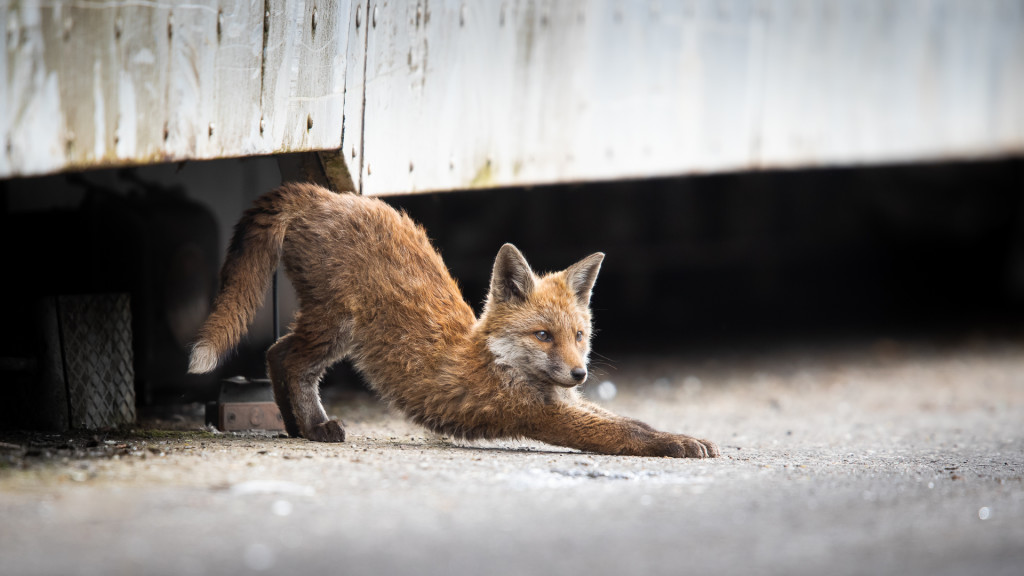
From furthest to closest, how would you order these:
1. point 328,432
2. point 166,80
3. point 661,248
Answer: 1. point 661,248
2. point 328,432
3. point 166,80

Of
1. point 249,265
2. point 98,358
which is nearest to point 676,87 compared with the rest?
point 249,265

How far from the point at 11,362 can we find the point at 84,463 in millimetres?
1340

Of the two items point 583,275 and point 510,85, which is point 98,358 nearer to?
point 583,275

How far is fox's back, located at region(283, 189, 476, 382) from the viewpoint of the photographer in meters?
4.50

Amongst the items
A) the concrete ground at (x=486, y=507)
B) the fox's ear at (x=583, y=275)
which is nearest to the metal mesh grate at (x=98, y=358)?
the concrete ground at (x=486, y=507)

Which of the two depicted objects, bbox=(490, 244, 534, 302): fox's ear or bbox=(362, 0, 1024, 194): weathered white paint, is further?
bbox=(362, 0, 1024, 194): weathered white paint

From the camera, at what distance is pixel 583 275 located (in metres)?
4.80

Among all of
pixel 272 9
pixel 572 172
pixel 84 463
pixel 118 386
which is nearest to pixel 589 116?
pixel 572 172

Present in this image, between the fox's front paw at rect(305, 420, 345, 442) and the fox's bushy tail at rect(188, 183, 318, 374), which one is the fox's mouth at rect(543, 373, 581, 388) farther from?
the fox's bushy tail at rect(188, 183, 318, 374)

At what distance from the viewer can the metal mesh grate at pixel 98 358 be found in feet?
15.0

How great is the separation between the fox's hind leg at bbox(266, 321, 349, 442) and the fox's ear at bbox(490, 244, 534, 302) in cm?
76

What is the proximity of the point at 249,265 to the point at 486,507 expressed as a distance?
208cm

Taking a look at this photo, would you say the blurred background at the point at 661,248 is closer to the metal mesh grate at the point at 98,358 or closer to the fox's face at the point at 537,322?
the metal mesh grate at the point at 98,358

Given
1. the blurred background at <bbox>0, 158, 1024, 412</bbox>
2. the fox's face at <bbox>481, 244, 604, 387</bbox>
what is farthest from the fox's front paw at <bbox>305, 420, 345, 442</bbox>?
the blurred background at <bbox>0, 158, 1024, 412</bbox>
